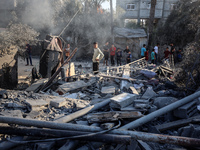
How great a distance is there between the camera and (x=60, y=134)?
8.63ft

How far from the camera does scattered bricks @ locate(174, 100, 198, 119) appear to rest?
11.0 feet

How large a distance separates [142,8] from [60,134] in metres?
25.8

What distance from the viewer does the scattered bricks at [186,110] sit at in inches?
131

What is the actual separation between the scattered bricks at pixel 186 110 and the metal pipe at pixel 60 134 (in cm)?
149

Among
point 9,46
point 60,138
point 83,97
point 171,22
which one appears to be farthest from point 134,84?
point 171,22

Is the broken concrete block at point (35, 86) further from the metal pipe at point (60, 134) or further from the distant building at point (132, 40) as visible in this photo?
the distant building at point (132, 40)

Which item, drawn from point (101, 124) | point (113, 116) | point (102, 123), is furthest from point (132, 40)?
point (101, 124)

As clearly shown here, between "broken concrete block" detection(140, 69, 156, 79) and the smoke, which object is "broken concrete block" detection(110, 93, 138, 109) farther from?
the smoke

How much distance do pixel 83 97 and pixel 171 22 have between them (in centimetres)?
1691

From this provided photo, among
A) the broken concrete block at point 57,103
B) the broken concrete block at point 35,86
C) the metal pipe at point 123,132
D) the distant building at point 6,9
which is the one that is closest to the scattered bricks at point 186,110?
the metal pipe at point 123,132

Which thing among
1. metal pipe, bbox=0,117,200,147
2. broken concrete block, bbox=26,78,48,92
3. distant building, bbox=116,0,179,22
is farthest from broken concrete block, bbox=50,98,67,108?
distant building, bbox=116,0,179,22

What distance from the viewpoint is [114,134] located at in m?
2.64

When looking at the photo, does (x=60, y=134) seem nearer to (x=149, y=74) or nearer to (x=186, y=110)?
(x=186, y=110)

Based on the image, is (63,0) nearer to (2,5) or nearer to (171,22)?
(2,5)
